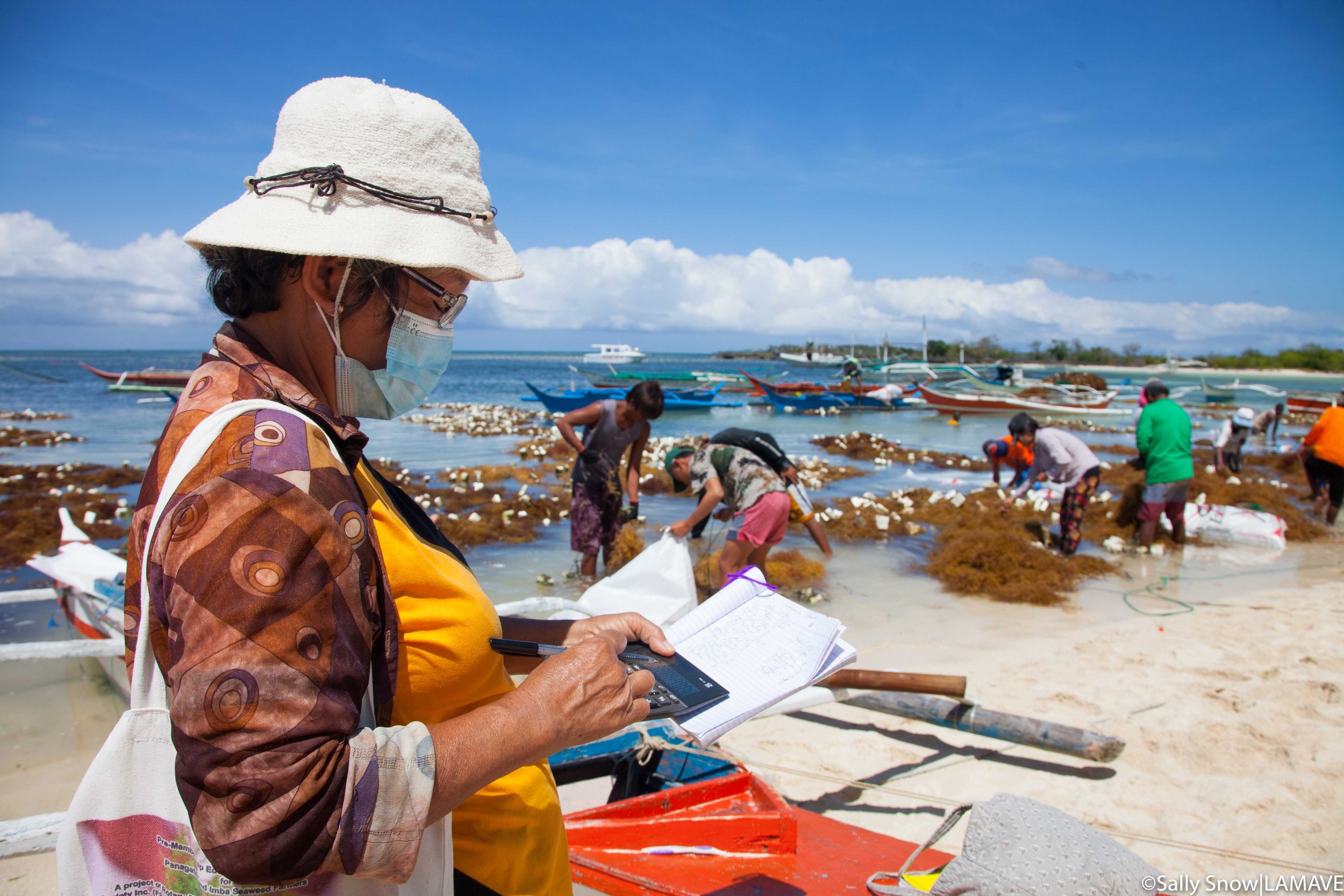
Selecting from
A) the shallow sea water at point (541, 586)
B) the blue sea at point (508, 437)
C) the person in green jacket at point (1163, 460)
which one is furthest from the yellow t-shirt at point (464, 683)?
the person in green jacket at point (1163, 460)

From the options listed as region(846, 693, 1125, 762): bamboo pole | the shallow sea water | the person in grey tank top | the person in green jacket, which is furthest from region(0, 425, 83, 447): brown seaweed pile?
the person in green jacket

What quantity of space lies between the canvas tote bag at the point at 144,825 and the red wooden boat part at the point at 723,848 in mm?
1261

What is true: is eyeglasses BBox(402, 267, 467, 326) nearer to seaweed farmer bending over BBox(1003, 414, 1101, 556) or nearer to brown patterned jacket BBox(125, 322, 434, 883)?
brown patterned jacket BBox(125, 322, 434, 883)

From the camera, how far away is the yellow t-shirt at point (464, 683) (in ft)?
3.26

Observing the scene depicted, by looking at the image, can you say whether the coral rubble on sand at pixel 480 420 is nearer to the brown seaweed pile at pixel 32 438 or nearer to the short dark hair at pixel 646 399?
the brown seaweed pile at pixel 32 438

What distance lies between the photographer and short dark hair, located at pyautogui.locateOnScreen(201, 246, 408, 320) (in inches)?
40.8

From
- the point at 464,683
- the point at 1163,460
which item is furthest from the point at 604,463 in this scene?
the point at 1163,460

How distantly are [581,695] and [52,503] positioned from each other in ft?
38.5

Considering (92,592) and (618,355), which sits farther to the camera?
(618,355)

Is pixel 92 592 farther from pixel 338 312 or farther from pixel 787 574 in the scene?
pixel 787 574

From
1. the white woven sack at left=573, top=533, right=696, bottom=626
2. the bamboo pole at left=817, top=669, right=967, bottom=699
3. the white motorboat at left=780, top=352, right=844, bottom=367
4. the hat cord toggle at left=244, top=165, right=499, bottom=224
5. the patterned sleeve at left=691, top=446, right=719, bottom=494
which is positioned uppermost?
the white motorboat at left=780, top=352, right=844, bottom=367

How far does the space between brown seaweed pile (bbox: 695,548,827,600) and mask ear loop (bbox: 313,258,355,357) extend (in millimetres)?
5238

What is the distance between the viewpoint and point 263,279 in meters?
1.04

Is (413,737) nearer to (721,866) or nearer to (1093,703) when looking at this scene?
(721,866)
